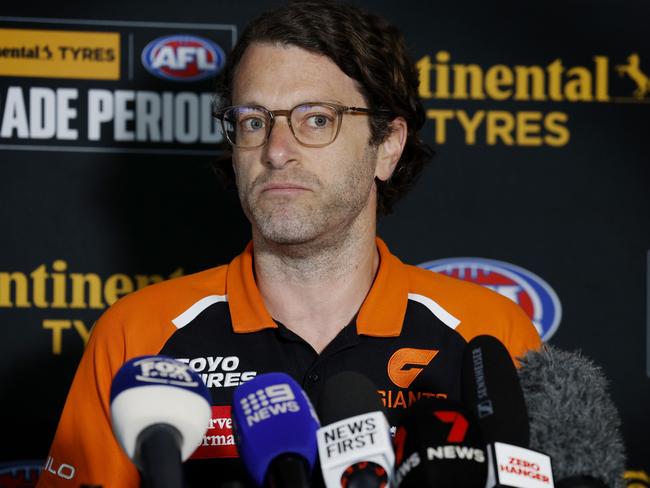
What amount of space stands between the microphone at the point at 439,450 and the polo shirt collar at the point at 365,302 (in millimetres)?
759

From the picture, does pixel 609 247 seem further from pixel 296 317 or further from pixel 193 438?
pixel 193 438

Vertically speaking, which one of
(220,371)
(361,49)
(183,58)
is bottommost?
(220,371)

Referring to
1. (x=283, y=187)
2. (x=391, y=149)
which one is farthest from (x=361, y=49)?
(x=283, y=187)

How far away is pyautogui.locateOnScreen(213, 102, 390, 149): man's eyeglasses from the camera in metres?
1.56

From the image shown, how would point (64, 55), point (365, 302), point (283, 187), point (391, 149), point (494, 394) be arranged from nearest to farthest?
1. point (494, 394)
2. point (283, 187)
3. point (365, 302)
4. point (391, 149)
5. point (64, 55)

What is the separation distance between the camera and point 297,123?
5.12ft

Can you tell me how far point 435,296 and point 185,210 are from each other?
78cm

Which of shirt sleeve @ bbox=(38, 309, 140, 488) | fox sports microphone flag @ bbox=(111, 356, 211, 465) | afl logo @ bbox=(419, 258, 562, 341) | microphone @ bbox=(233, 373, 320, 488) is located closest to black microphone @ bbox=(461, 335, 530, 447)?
microphone @ bbox=(233, 373, 320, 488)

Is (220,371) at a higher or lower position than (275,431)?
higher

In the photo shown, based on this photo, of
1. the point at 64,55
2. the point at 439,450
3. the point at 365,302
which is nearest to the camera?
the point at 439,450

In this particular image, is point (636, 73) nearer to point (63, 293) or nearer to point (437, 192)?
point (437, 192)

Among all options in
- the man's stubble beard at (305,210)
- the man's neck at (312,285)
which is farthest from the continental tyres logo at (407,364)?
the man's stubble beard at (305,210)

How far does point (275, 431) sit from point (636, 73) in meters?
1.74

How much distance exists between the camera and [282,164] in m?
1.53
